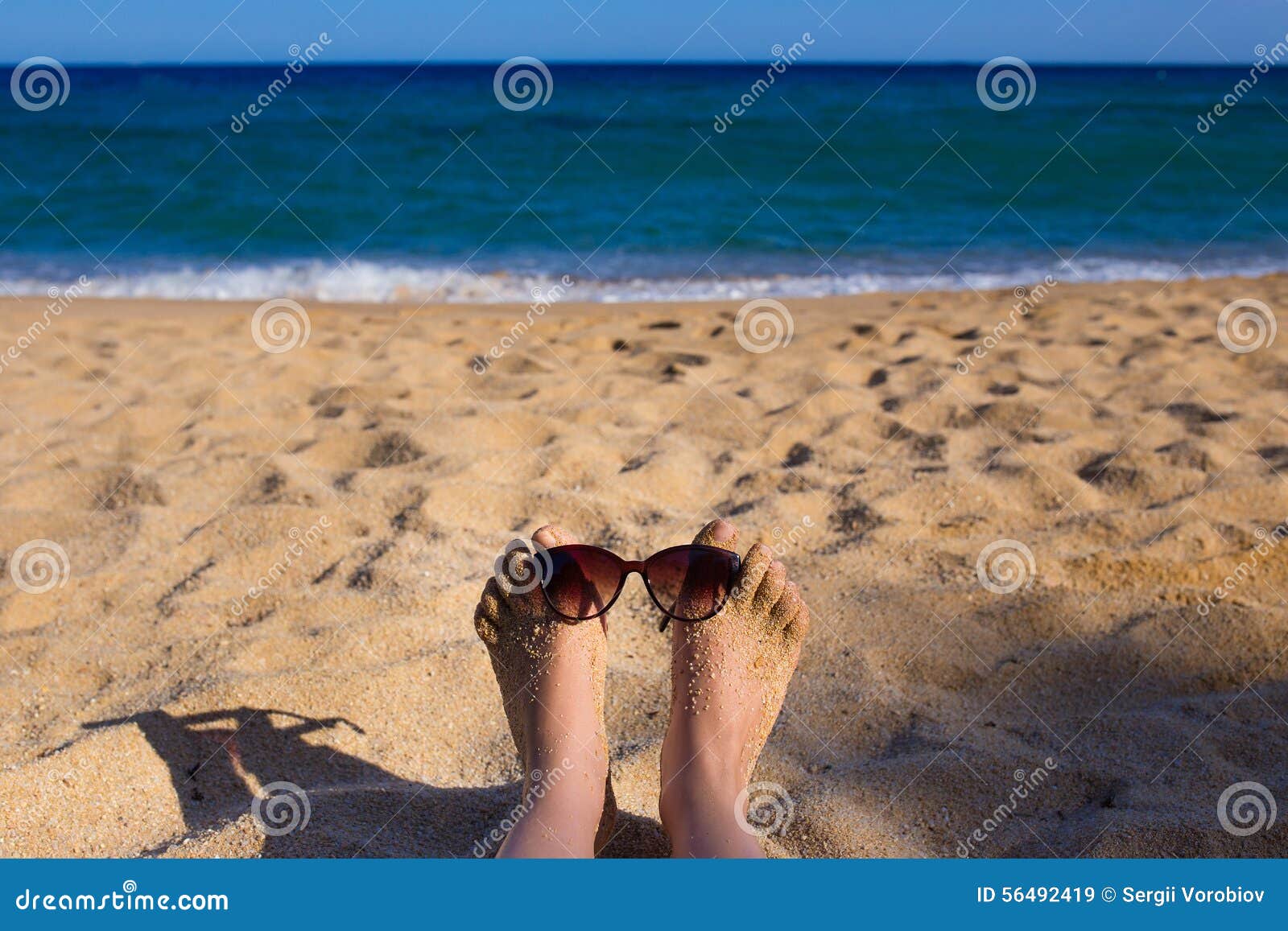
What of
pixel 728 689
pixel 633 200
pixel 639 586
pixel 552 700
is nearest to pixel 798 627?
pixel 728 689

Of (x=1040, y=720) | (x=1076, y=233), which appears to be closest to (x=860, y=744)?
(x=1040, y=720)

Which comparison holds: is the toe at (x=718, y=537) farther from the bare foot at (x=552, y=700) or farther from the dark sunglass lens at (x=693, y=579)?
the bare foot at (x=552, y=700)

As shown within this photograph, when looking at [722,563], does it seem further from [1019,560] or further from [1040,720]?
[1019,560]

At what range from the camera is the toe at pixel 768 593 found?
177 centimetres

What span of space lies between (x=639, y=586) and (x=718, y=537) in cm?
61

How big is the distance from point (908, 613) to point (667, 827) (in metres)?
0.84

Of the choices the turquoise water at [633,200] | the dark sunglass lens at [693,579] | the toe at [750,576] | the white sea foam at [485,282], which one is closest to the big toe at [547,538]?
the dark sunglass lens at [693,579]

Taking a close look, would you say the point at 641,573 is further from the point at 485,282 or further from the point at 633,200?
the point at 633,200

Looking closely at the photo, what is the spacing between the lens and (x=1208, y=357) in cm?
371

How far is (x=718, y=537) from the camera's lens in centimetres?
179

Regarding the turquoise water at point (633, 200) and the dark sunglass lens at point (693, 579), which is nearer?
the dark sunglass lens at point (693, 579)

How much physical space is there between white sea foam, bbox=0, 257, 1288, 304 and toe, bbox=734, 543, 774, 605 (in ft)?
13.4

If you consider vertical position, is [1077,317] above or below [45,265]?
below

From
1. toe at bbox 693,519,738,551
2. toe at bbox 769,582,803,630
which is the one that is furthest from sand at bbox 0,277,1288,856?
toe at bbox 693,519,738,551
